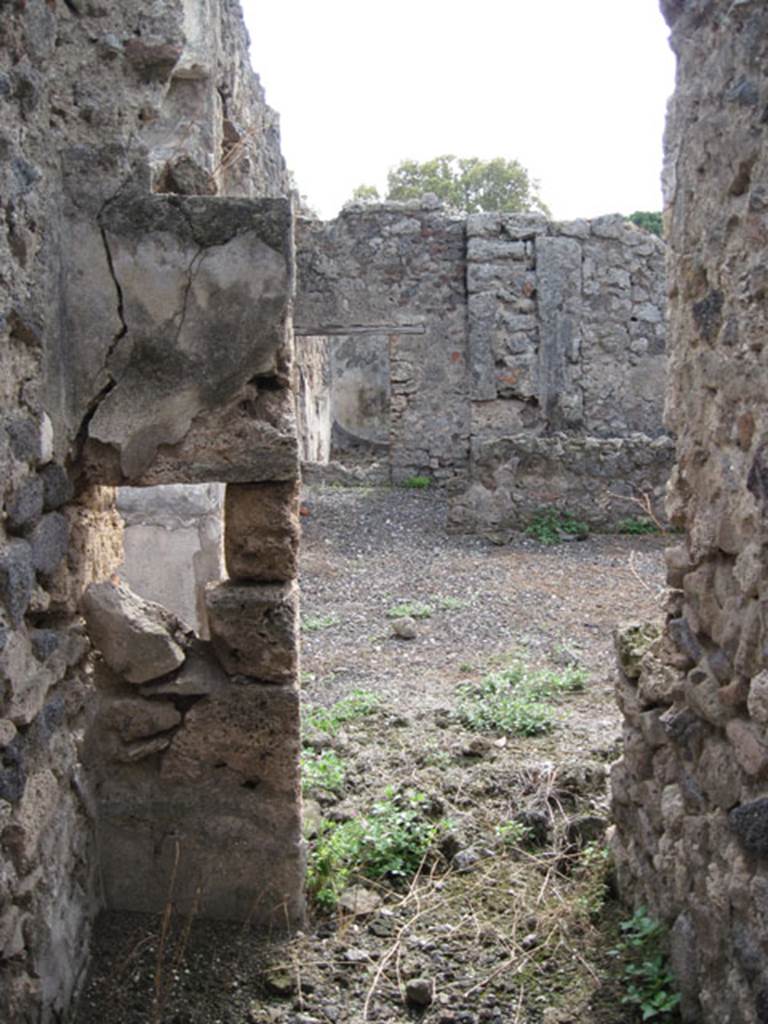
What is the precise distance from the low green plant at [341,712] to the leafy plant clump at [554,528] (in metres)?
4.34

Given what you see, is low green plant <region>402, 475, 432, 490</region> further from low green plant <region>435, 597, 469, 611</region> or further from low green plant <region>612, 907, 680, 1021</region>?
low green plant <region>612, 907, 680, 1021</region>

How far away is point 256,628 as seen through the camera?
2982mm

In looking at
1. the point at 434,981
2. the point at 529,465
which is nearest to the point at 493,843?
the point at 434,981

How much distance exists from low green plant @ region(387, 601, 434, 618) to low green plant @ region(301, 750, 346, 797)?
9.33 ft

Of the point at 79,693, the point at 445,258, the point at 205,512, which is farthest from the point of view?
the point at 445,258

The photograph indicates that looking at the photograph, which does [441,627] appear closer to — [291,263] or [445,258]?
[291,263]

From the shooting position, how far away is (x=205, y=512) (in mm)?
5242

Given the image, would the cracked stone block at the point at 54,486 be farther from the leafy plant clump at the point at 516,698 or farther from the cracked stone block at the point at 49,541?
the leafy plant clump at the point at 516,698

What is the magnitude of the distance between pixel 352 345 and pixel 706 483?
702 inches

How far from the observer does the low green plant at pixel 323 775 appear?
12.9ft

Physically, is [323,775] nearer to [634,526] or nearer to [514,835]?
[514,835]

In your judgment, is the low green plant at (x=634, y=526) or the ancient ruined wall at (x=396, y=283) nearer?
the low green plant at (x=634, y=526)

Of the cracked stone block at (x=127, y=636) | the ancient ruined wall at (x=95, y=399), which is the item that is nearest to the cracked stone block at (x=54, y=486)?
the ancient ruined wall at (x=95, y=399)

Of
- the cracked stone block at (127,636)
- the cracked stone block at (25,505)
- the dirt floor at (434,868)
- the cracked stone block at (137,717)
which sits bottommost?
the dirt floor at (434,868)
